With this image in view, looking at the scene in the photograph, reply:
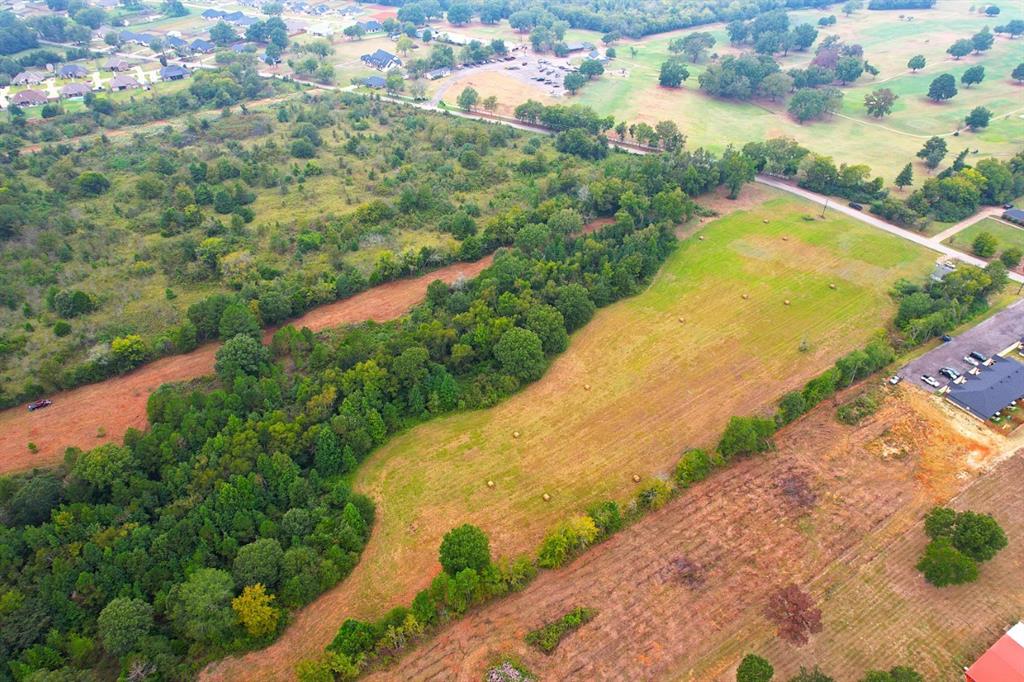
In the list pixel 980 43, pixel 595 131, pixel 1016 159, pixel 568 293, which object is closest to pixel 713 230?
pixel 568 293

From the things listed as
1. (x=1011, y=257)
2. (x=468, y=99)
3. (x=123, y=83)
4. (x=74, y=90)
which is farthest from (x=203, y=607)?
(x=123, y=83)

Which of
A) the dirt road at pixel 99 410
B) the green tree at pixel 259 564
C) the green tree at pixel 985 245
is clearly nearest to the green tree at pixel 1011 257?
the green tree at pixel 985 245

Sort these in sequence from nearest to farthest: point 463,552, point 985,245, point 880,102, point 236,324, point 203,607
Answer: point 203,607
point 463,552
point 236,324
point 985,245
point 880,102

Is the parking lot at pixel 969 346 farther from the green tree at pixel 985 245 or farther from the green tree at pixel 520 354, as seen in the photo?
the green tree at pixel 520 354

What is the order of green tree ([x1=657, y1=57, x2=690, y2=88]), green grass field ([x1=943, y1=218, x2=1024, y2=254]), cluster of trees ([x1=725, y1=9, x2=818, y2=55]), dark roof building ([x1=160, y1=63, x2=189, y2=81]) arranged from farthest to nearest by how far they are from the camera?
1. cluster of trees ([x1=725, y1=9, x2=818, y2=55])
2. dark roof building ([x1=160, y1=63, x2=189, y2=81])
3. green tree ([x1=657, y1=57, x2=690, y2=88])
4. green grass field ([x1=943, y1=218, x2=1024, y2=254])

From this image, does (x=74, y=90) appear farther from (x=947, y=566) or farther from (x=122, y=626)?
(x=947, y=566)

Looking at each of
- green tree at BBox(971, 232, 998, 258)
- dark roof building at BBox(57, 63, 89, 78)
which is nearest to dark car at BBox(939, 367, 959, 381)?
green tree at BBox(971, 232, 998, 258)

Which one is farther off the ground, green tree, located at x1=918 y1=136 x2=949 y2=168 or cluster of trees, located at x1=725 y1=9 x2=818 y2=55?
cluster of trees, located at x1=725 y1=9 x2=818 y2=55

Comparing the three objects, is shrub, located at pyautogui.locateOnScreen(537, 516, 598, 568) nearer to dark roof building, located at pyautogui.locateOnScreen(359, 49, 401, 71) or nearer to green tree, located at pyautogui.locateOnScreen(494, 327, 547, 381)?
green tree, located at pyautogui.locateOnScreen(494, 327, 547, 381)
